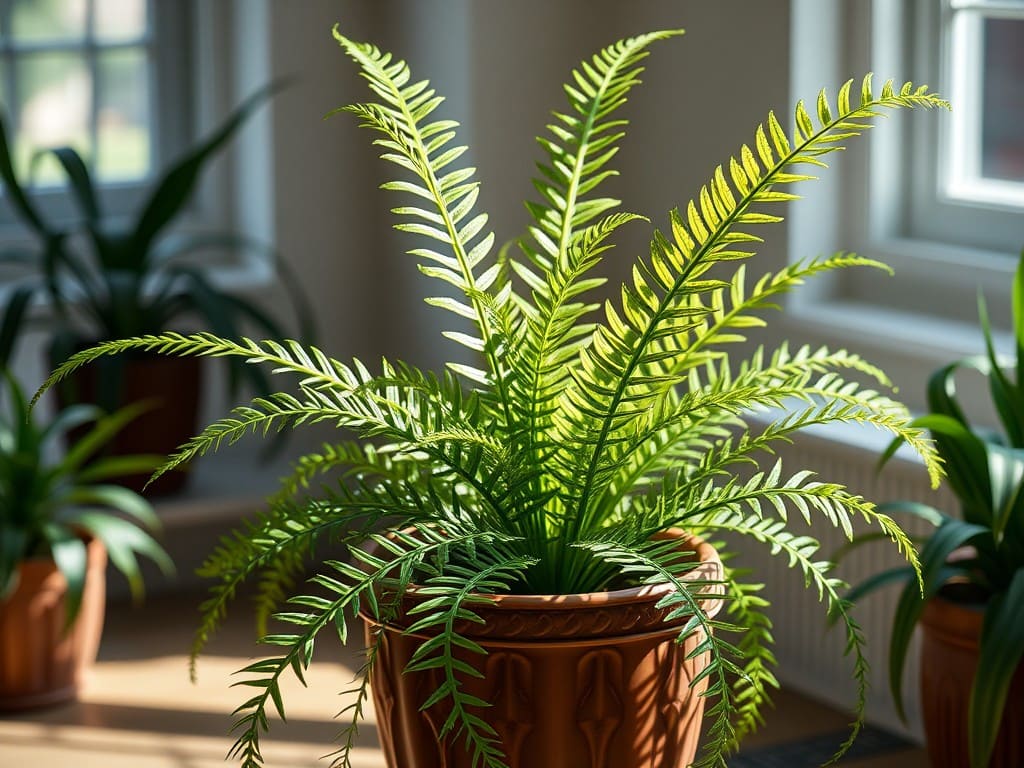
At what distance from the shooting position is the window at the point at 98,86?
3578 millimetres

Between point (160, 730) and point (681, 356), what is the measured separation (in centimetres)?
151

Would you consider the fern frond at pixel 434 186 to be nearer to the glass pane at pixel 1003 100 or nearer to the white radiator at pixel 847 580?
the white radiator at pixel 847 580

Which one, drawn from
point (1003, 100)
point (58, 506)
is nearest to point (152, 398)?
point (58, 506)

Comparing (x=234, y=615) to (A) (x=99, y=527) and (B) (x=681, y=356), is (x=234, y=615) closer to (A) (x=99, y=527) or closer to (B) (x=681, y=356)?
(A) (x=99, y=527)

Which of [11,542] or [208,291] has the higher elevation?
[208,291]

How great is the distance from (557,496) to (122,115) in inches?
104

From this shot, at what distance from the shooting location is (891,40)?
9.05ft

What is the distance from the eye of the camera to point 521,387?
144 cm

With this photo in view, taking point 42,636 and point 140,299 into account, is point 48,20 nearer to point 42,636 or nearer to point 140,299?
point 140,299

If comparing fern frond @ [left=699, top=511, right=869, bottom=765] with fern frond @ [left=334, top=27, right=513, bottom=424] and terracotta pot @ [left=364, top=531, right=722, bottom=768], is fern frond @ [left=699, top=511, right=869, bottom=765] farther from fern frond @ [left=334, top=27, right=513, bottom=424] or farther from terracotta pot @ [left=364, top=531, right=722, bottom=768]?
fern frond @ [left=334, top=27, right=513, bottom=424]

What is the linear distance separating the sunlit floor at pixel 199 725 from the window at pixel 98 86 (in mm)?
1322

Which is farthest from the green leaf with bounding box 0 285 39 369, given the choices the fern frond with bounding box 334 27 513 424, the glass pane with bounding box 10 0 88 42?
the fern frond with bounding box 334 27 513 424

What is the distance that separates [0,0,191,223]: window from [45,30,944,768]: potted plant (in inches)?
94.7

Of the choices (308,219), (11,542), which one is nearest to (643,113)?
(308,219)
